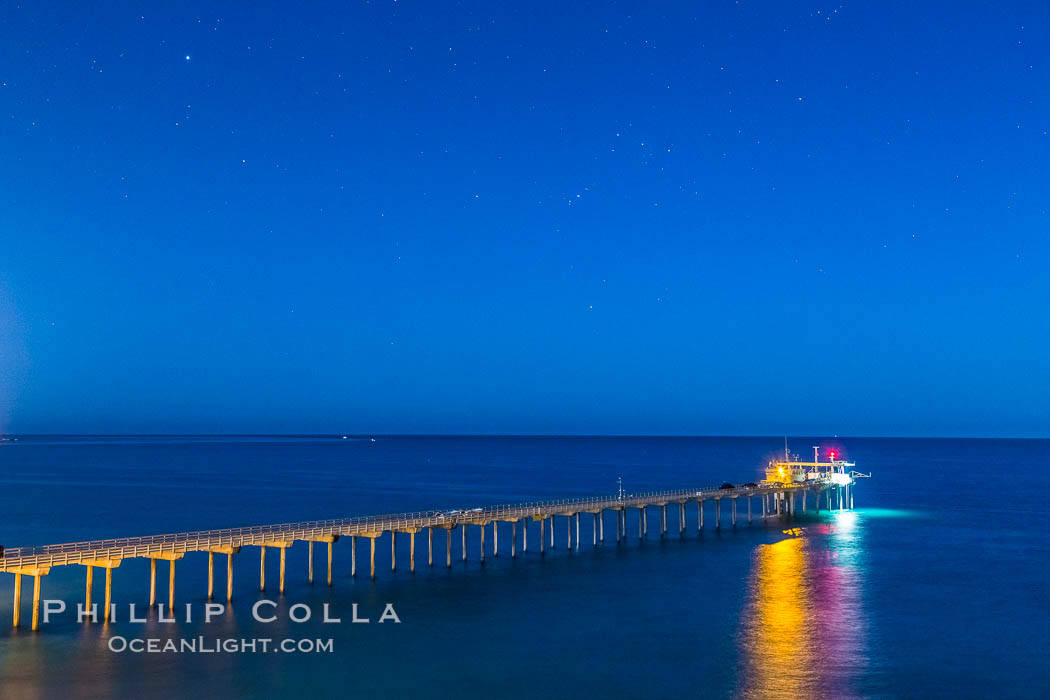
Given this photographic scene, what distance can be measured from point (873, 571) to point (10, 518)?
72.8 meters

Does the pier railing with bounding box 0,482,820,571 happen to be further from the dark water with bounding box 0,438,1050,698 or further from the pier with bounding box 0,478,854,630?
the dark water with bounding box 0,438,1050,698

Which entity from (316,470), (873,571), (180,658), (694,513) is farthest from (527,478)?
(180,658)

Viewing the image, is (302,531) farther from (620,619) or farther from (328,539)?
(620,619)


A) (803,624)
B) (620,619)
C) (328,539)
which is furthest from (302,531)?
(803,624)

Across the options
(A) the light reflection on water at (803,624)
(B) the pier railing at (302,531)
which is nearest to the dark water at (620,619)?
(A) the light reflection on water at (803,624)

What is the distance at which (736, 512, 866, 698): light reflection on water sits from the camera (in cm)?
3409

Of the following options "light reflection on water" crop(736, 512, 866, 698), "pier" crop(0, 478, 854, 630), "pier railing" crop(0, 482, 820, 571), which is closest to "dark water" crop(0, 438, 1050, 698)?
"light reflection on water" crop(736, 512, 866, 698)

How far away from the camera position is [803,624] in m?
43.1

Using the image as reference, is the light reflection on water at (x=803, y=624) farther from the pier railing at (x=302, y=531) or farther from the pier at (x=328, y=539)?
the pier at (x=328, y=539)

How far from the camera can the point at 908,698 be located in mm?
32812

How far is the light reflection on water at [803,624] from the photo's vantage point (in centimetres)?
3409

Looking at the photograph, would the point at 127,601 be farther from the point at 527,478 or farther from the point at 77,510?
the point at 527,478

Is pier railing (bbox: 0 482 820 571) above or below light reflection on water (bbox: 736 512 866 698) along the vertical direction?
above

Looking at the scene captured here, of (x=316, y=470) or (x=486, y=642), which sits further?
(x=316, y=470)
